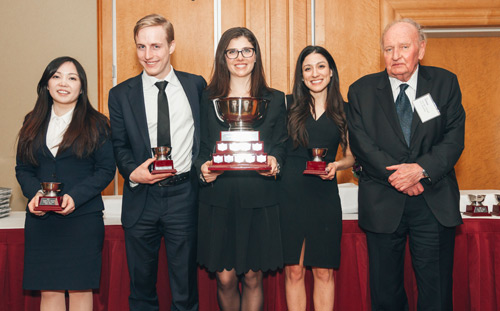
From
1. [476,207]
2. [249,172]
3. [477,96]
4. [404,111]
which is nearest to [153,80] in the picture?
[249,172]

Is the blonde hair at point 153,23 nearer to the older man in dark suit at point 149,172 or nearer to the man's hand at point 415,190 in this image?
the older man in dark suit at point 149,172

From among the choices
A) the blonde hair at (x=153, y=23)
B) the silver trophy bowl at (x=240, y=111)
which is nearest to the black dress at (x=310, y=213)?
the silver trophy bowl at (x=240, y=111)

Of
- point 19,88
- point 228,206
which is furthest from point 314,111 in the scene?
point 19,88

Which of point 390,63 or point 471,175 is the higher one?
point 390,63

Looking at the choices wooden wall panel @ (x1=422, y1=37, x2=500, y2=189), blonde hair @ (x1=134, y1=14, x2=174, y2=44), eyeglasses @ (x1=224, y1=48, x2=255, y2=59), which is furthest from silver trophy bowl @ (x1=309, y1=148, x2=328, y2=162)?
wooden wall panel @ (x1=422, y1=37, x2=500, y2=189)

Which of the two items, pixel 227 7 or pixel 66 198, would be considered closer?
pixel 66 198

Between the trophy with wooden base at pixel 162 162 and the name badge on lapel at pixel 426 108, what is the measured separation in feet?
4.28

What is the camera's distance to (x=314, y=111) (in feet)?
7.61

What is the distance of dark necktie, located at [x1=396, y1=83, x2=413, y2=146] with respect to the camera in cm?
203

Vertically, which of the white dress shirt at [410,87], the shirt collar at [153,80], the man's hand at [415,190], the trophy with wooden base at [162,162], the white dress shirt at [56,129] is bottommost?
the man's hand at [415,190]

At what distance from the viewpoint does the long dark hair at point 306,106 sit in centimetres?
222

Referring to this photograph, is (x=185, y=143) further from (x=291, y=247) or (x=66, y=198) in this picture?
(x=291, y=247)

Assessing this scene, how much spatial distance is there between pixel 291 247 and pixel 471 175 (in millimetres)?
3110

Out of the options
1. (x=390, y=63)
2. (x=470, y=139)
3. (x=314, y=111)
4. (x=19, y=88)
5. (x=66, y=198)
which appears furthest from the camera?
(x=470, y=139)
